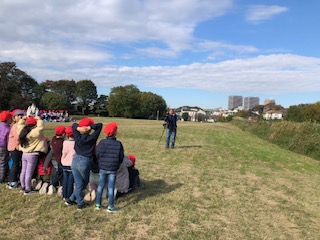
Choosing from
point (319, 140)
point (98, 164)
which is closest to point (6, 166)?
point (98, 164)

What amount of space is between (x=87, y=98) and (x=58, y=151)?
80.4 metres

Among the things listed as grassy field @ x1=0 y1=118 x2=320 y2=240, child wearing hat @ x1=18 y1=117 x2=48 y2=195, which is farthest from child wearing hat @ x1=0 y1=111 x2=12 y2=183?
child wearing hat @ x1=18 y1=117 x2=48 y2=195

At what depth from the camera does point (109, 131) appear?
5.40 metres

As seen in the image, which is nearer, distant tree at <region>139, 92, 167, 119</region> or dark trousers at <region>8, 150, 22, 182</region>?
dark trousers at <region>8, 150, 22, 182</region>

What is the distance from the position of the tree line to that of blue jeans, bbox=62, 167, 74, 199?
57.8m

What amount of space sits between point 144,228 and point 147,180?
303cm

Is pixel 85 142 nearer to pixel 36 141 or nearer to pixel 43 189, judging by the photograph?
pixel 36 141

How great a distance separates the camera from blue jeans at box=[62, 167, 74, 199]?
224 inches

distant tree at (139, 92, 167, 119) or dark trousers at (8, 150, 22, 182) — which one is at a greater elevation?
distant tree at (139, 92, 167, 119)

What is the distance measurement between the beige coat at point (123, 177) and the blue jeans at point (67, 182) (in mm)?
999

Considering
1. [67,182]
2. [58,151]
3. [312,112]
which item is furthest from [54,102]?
[67,182]

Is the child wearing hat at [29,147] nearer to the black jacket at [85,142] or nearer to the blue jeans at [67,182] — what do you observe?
the blue jeans at [67,182]

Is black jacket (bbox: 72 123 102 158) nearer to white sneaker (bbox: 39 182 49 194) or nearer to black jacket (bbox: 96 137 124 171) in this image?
black jacket (bbox: 96 137 124 171)

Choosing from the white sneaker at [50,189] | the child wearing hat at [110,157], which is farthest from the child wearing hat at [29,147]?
the child wearing hat at [110,157]
